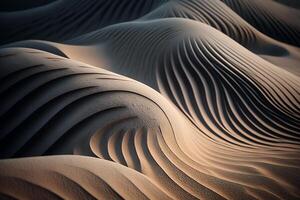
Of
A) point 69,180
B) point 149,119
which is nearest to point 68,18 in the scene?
point 149,119

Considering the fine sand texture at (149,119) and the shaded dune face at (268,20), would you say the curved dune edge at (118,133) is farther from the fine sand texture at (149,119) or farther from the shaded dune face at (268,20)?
the shaded dune face at (268,20)

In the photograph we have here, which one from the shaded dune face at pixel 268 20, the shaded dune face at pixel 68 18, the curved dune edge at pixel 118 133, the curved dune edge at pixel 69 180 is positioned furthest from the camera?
the shaded dune face at pixel 268 20

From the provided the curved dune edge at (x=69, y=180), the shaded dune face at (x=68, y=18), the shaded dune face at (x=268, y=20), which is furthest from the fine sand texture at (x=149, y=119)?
the shaded dune face at (x=268, y=20)

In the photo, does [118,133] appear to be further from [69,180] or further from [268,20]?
[268,20]

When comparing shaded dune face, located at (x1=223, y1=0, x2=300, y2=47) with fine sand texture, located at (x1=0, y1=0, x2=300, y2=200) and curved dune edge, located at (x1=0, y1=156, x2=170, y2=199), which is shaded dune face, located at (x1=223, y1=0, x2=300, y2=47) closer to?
fine sand texture, located at (x1=0, y1=0, x2=300, y2=200)

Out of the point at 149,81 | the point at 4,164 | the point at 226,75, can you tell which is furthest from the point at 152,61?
the point at 4,164

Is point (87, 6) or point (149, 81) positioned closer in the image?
point (149, 81)

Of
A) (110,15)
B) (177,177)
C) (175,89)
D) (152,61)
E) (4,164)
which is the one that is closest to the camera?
(4,164)

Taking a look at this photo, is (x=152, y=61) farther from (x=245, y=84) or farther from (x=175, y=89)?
(x=245, y=84)
